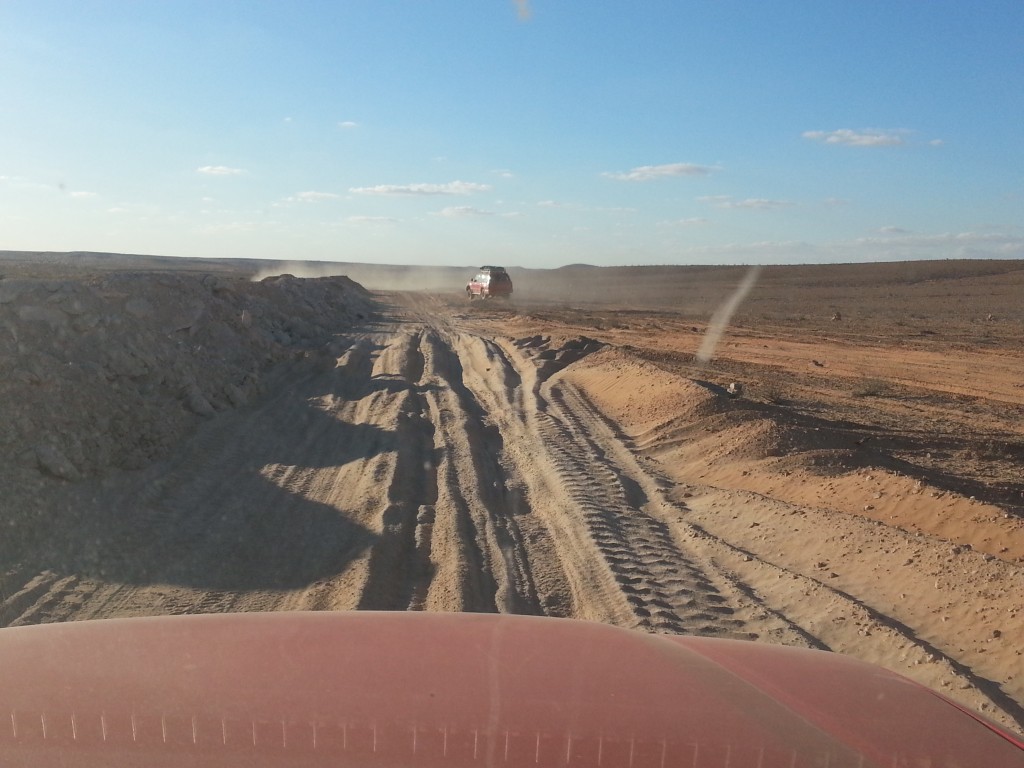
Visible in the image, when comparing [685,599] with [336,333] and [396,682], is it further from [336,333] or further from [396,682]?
[336,333]

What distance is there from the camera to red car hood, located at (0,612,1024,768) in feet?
6.87

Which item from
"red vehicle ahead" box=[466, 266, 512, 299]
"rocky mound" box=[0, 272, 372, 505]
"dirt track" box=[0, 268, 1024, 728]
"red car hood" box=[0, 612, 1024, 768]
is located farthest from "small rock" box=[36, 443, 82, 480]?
"red vehicle ahead" box=[466, 266, 512, 299]

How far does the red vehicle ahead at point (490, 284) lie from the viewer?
4828 centimetres

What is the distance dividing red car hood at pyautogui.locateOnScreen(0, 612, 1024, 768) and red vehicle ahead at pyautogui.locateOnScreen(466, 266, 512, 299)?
45415 millimetres

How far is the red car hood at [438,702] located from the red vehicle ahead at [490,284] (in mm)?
45415

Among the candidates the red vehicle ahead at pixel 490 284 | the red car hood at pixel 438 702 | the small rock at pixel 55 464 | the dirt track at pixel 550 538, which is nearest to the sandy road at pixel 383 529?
the dirt track at pixel 550 538

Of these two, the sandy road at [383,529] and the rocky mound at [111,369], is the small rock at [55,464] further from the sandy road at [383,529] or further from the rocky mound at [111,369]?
the sandy road at [383,529]

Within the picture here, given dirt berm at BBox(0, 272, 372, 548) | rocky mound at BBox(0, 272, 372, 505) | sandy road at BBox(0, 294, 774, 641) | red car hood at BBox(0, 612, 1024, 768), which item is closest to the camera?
red car hood at BBox(0, 612, 1024, 768)

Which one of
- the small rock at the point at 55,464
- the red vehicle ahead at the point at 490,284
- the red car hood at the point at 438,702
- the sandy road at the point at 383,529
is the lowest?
the sandy road at the point at 383,529

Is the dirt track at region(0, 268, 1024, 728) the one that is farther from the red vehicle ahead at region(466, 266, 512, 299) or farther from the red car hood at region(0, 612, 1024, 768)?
the red vehicle ahead at region(466, 266, 512, 299)

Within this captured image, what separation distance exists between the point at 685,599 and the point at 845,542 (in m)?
1.87

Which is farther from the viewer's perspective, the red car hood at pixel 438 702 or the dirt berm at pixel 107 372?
the dirt berm at pixel 107 372

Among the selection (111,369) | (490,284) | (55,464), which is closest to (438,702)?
(55,464)

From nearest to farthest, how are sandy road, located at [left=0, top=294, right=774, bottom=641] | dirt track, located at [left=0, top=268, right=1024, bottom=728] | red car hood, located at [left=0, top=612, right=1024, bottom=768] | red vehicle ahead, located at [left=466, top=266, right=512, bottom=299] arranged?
red car hood, located at [left=0, top=612, right=1024, bottom=768] → dirt track, located at [left=0, top=268, right=1024, bottom=728] → sandy road, located at [left=0, top=294, right=774, bottom=641] → red vehicle ahead, located at [left=466, top=266, right=512, bottom=299]
